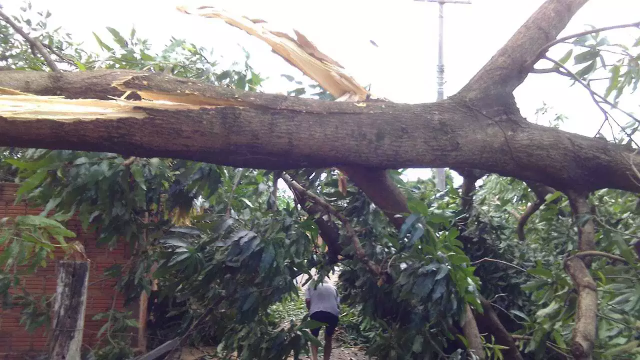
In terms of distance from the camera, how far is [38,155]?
349 cm

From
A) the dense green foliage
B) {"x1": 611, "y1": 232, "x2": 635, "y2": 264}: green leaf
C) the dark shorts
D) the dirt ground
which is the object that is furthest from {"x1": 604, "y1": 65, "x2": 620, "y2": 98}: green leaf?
the dirt ground

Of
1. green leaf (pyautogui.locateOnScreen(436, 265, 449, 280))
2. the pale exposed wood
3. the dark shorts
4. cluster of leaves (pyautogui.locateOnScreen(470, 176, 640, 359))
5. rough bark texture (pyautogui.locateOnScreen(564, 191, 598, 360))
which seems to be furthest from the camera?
the dark shorts

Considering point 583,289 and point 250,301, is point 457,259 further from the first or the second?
point 250,301

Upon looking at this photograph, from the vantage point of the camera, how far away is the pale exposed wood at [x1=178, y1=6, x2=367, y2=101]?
327 centimetres

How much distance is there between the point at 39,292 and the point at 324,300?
3039 millimetres

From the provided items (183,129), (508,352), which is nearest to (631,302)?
(508,352)

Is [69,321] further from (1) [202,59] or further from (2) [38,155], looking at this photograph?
(1) [202,59]

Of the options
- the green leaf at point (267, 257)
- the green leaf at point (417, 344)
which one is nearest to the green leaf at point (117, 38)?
the green leaf at point (267, 257)

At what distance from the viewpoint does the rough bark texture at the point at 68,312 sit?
2.88 m

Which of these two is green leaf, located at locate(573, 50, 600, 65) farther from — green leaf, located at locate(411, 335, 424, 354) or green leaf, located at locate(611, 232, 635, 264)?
green leaf, located at locate(411, 335, 424, 354)

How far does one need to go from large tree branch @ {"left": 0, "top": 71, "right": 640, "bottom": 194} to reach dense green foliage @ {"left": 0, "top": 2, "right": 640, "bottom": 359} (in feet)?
1.41

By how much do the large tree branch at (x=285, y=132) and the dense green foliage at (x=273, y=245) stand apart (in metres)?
0.43

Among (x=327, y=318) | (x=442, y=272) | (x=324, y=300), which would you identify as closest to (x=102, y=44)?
(x=442, y=272)

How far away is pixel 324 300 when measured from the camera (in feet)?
21.5
